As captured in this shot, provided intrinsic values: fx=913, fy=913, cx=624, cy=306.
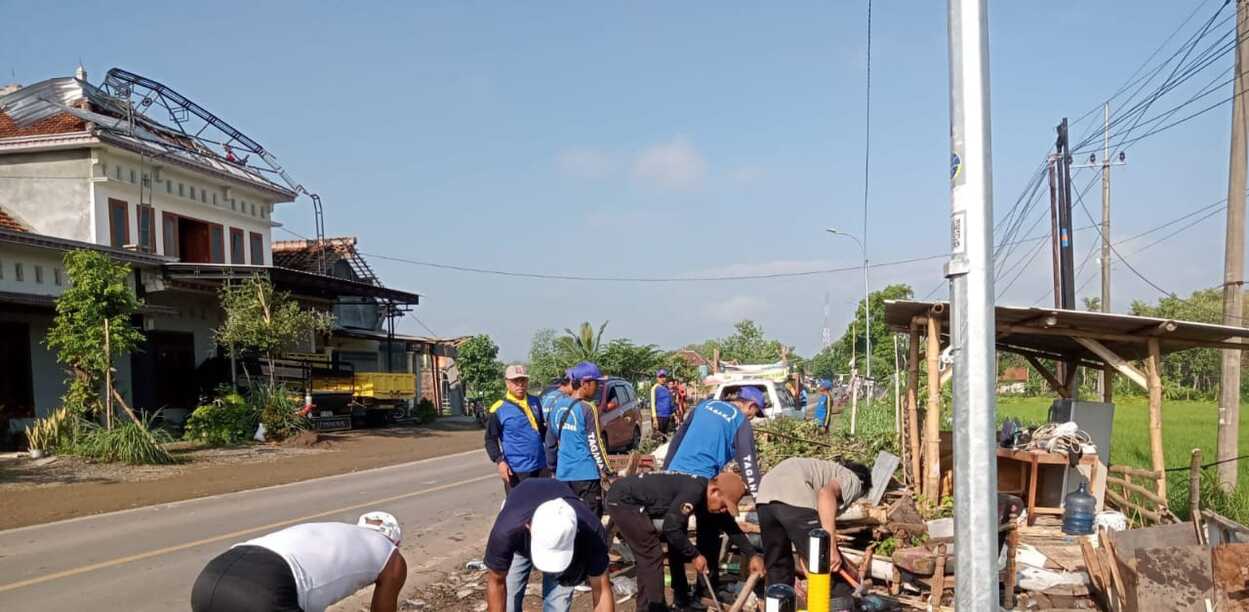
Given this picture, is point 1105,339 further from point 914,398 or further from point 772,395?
point 772,395

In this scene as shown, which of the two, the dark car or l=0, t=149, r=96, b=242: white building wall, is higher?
l=0, t=149, r=96, b=242: white building wall

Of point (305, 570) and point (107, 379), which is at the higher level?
point (305, 570)

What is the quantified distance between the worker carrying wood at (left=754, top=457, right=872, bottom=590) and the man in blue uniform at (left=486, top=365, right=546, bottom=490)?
252 cm

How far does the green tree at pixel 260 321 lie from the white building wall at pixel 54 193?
425 centimetres

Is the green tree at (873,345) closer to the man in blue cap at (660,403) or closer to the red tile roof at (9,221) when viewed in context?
the man in blue cap at (660,403)

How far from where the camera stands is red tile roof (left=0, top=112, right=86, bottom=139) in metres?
26.2

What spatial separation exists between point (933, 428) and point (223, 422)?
1908 cm

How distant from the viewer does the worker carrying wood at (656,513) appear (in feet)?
21.0

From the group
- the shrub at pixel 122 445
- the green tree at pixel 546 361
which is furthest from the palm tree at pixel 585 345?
the shrub at pixel 122 445

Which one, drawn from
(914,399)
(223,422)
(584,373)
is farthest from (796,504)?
(223,422)

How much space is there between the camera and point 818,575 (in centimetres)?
330

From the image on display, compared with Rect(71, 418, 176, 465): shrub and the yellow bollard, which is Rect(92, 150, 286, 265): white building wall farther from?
the yellow bollard

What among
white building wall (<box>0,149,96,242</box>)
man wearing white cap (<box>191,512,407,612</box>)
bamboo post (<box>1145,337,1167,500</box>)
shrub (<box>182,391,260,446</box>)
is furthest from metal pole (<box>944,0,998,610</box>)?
white building wall (<box>0,149,96,242</box>)

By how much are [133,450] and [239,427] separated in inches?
214
